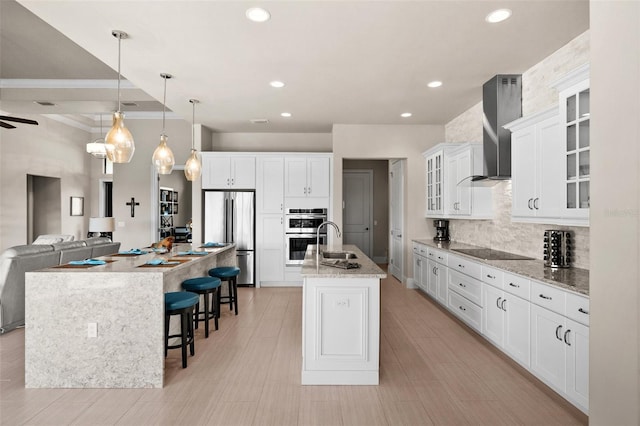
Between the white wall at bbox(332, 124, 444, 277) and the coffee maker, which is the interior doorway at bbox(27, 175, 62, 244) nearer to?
the white wall at bbox(332, 124, 444, 277)

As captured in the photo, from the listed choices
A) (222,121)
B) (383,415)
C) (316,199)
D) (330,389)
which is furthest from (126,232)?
(383,415)

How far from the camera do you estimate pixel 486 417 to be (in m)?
2.34

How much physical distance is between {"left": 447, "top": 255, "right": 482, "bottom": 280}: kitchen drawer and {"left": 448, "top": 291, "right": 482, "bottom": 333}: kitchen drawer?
31 centimetres

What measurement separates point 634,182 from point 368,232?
799 centimetres

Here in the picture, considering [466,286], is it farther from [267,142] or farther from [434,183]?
[267,142]

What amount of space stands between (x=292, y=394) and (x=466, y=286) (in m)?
A: 2.29

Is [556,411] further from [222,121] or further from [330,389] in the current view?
[222,121]

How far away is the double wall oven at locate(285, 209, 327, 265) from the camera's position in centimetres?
623

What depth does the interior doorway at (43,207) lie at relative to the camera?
7930 mm

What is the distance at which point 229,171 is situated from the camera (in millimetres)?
6262

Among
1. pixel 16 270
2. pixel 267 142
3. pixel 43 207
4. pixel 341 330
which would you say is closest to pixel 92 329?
pixel 341 330

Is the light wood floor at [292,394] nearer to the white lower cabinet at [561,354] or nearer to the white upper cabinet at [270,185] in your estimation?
the white lower cabinet at [561,354]

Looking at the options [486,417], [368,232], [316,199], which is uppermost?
[316,199]

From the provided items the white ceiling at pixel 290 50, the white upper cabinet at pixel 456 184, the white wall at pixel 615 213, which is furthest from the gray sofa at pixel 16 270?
the white upper cabinet at pixel 456 184
